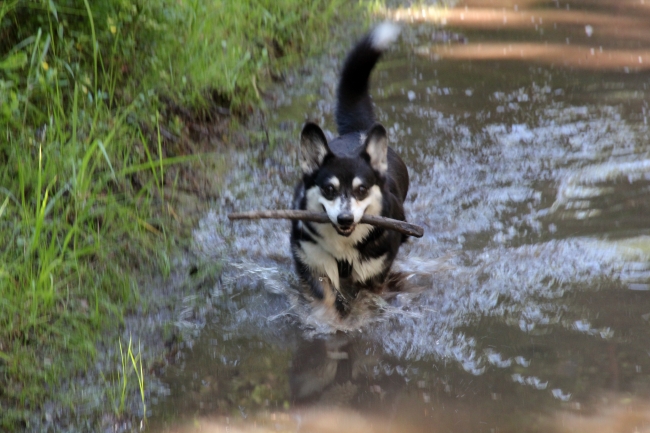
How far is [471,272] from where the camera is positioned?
4.23m

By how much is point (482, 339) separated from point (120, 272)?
1.86 meters

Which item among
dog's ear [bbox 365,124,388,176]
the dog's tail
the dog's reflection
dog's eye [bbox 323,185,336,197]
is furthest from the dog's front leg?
the dog's tail

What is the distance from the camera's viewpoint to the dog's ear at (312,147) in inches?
151

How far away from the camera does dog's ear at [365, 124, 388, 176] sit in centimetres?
384

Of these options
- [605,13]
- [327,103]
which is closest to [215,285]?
[327,103]

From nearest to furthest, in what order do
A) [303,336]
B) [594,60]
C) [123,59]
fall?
[303,336] < [123,59] < [594,60]

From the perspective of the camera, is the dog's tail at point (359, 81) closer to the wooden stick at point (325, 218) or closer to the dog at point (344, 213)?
the dog at point (344, 213)

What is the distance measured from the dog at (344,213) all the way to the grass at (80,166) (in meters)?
0.79

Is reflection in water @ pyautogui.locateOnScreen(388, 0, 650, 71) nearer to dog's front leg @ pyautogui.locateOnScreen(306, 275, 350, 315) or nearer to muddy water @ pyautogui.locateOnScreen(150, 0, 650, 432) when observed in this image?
muddy water @ pyautogui.locateOnScreen(150, 0, 650, 432)

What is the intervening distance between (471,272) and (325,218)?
0.99 metres

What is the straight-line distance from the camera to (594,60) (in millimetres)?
6746

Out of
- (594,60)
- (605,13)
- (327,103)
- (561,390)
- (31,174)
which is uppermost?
(605,13)

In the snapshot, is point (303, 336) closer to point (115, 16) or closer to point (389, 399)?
point (389, 399)

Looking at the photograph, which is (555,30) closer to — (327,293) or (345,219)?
(327,293)
